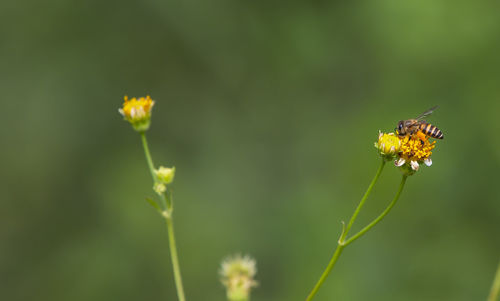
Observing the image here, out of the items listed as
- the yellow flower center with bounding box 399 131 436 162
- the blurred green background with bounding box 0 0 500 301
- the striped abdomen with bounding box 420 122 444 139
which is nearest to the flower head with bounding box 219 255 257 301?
the yellow flower center with bounding box 399 131 436 162

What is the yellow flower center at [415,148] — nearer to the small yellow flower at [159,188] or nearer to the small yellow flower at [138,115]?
the small yellow flower at [159,188]

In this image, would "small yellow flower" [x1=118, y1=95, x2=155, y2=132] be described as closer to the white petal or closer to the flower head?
the flower head

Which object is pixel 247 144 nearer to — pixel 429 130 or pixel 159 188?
pixel 429 130

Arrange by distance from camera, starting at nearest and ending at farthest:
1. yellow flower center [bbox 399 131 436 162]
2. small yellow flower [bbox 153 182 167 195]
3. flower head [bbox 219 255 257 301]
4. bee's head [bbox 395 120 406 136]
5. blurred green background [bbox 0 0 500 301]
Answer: small yellow flower [bbox 153 182 167 195], flower head [bbox 219 255 257 301], yellow flower center [bbox 399 131 436 162], bee's head [bbox 395 120 406 136], blurred green background [bbox 0 0 500 301]

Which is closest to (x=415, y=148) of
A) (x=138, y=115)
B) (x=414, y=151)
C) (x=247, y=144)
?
(x=414, y=151)

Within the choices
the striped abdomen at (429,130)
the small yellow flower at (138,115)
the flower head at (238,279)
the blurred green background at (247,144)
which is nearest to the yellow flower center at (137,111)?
the small yellow flower at (138,115)

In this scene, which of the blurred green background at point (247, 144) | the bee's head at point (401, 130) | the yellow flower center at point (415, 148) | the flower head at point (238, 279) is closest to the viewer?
the flower head at point (238, 279)

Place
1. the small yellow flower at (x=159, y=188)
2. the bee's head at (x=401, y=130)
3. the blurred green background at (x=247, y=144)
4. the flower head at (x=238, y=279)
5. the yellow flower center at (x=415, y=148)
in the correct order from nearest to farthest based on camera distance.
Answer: the small yellow flower at (x=159, y=188), the flower head at (x=238, y=279), the yellow flower center at (x=415, y=148), the bee's head at (x=401, y=130), the blurred green background at (x=247, y=144)
